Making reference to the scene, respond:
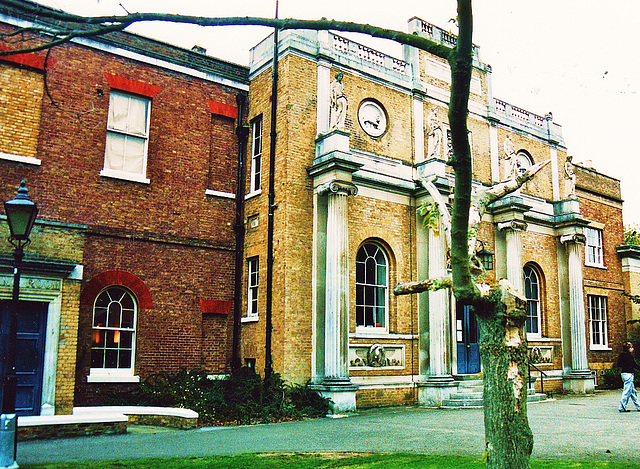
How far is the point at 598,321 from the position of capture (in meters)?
25.2

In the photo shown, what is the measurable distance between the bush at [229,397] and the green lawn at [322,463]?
185 inches

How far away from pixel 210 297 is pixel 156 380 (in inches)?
108

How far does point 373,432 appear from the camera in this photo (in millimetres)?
11367

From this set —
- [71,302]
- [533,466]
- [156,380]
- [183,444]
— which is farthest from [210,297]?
[533,466]

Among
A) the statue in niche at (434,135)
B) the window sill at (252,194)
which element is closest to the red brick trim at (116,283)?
the window sill at (252,194)

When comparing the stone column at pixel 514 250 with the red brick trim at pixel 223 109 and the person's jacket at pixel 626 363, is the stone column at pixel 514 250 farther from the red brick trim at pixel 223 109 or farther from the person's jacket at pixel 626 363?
the red brick trim at pixel 223 109

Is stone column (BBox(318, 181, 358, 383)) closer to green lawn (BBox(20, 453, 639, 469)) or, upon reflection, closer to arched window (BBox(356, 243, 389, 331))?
arched window (BBox(356, 243, 389, 331))

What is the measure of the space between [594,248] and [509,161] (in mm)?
7696

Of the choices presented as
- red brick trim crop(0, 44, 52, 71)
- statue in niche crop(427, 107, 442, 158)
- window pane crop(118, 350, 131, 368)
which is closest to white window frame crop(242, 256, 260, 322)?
window pane crop(118, 350, 131, 368)

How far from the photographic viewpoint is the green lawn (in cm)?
785

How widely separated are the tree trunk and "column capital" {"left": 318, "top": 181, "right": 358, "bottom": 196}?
9708mm

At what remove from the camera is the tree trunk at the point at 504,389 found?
225 inches

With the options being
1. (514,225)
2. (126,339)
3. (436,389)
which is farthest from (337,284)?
(514,225)

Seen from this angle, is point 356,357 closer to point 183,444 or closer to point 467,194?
point 183,444
